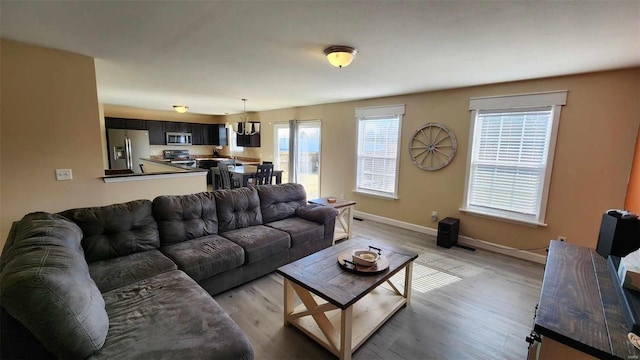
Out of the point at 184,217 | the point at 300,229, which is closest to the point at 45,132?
the point at 184,217

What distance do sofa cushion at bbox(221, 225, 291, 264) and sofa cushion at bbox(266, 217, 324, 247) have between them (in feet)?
0.33

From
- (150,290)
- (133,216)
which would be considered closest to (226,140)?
(133,216)

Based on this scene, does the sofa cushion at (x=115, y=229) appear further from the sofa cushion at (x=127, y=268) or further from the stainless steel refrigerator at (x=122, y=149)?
the stainless steel refrigerator at (x=122, y=149)

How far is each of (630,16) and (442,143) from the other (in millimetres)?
2477

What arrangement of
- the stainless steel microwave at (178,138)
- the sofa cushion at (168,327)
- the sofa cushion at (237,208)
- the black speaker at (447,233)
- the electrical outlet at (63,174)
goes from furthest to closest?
1. the stainless steel microwave at (178,138)
2. the black speaker at (447,233)
3. the sofa cushion at (237,208)
4. the electrical outlet at (63,174)
5. the sofa cushion at (168,327)

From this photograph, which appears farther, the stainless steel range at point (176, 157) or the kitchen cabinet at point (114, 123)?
the stainless steel range at point (176, 157)

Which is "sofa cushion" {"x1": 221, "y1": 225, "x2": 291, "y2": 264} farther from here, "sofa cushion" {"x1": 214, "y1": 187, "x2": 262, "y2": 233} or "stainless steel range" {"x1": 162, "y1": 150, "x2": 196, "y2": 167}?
"stainless steel range" {"x1": 162, "y1": 150, "x2": 196, "y2": 167}

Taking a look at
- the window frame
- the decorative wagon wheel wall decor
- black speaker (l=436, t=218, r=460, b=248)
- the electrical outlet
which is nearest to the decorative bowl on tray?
black speaker (l=436, t=218, r=460, b=248)

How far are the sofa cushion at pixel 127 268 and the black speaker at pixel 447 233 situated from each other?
338 cm

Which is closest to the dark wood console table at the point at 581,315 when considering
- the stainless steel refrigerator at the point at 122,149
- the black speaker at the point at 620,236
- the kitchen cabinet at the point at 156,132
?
the black speaker at the point at 620,236

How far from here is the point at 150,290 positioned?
1.76 m

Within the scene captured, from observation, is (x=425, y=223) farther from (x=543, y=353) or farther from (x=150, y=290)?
(x=150, y=290)

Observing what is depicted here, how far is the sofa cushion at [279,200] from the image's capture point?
3.37 meters

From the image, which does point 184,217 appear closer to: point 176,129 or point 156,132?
point 156,132
